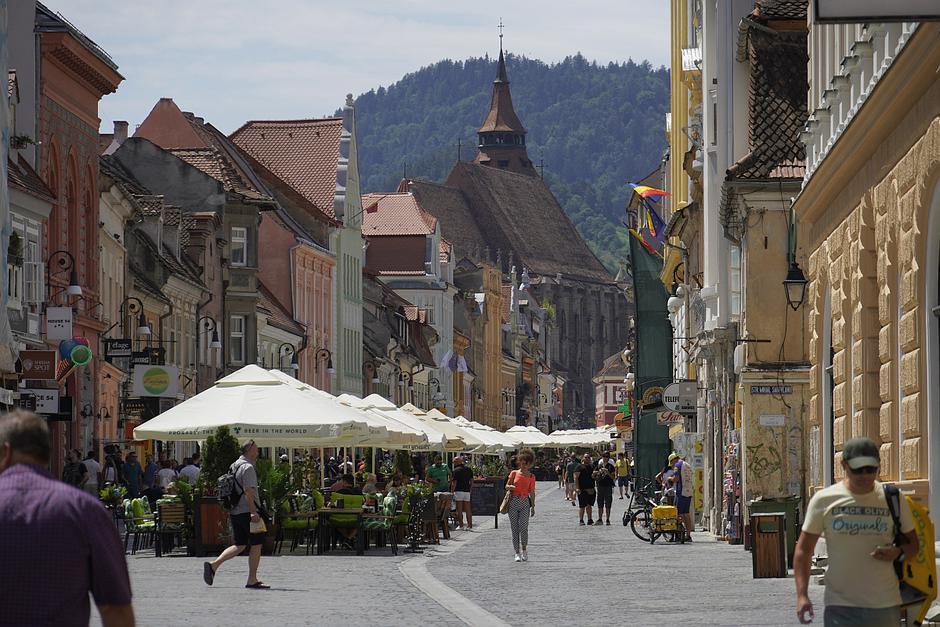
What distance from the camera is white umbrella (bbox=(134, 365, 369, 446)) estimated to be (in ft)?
94.9

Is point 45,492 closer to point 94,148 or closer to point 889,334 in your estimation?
point 889,334

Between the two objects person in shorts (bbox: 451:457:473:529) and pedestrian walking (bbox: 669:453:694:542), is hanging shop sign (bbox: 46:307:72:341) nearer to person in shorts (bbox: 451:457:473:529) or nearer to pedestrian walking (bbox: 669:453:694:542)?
person in shorts (bbox: 451:457:473:529)

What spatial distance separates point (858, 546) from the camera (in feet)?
31.9

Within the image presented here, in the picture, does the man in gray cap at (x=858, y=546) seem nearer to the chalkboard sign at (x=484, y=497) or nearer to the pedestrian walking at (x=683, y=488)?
the pedestrian walking at (x=683, y=488)

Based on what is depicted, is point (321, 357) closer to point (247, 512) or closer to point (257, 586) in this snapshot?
point (247, 512)

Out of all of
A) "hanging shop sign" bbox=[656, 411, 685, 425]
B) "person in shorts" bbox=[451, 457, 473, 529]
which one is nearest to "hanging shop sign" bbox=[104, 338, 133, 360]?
"person in shorts" bbox=[451, 457, 473, 529]

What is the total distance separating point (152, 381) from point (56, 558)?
40.5m

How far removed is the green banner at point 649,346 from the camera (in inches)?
2174

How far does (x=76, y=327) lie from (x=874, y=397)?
97.0 ft

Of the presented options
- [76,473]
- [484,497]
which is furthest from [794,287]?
[484,497]

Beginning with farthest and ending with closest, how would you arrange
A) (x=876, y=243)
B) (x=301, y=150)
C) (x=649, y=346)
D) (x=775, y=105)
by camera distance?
1. (x=301, y=150)
2. (x=649, y=346)
3. (x=775, y=105)
4. (x=876, y=243)

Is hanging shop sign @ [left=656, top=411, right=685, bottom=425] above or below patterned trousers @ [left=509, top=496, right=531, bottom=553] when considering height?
above

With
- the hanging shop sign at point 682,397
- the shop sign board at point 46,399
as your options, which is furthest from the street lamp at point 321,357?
the shop sign board at point 46,399

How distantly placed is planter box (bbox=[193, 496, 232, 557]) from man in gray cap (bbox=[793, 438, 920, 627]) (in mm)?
19222
